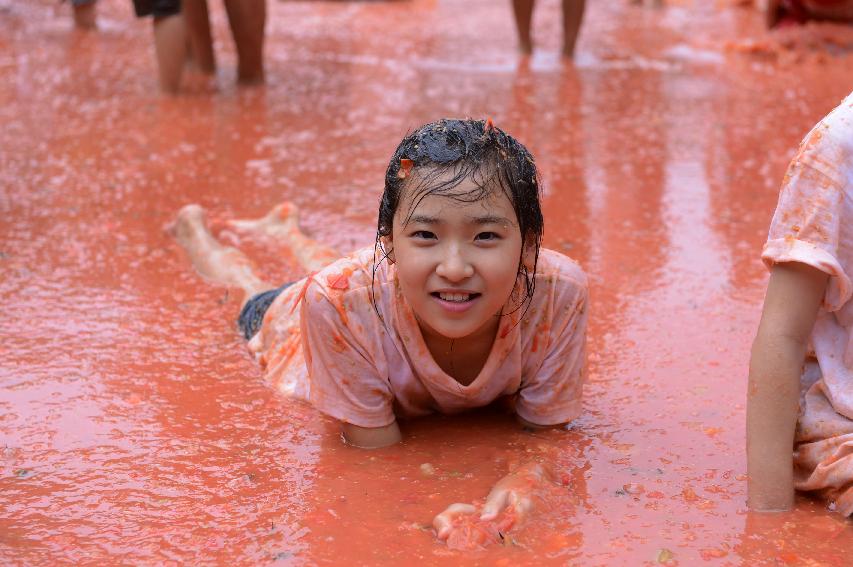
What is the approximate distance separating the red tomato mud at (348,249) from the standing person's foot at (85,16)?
724 millimetres

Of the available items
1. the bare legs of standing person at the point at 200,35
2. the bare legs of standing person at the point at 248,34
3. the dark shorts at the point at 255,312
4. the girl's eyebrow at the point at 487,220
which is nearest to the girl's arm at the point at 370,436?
the girl's eyebrow at the point at 487,220

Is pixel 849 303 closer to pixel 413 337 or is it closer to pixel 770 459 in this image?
pixel 770 459

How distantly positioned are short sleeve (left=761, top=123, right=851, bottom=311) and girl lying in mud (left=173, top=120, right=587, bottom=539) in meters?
0.53

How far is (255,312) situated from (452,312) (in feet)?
3.84

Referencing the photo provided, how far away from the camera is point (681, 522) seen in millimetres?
2318

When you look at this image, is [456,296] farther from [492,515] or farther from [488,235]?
[492,515]

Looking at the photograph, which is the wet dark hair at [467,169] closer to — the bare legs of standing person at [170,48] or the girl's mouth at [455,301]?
the girl's mouth at [455,301]

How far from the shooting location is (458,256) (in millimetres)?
2357

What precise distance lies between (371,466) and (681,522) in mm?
709

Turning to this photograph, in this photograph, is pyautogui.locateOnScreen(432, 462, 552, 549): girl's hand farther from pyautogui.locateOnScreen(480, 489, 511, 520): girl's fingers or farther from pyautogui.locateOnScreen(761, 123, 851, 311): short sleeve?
pyautogui.locateOnScreen(761, 123, 851, 311): short sleeve

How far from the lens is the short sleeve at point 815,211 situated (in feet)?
7.16

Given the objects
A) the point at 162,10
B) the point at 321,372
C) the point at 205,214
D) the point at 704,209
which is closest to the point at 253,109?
the point at 162,10

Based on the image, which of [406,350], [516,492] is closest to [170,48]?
[406,350]

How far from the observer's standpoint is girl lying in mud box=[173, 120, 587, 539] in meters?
2.37
